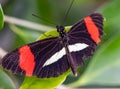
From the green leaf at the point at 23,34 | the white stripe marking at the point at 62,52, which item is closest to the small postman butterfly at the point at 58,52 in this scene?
the white stripe marking at the point at 62,52

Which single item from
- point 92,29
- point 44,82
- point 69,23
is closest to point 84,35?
point 92,29

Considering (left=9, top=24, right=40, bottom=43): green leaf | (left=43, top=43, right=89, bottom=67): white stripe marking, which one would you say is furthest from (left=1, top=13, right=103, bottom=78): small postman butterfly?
(left=9, top=24, right=40, bottom=43): green leaf

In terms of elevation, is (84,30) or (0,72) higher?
(84,30)

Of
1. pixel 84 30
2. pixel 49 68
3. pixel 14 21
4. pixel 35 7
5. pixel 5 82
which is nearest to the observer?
pixel 5 82

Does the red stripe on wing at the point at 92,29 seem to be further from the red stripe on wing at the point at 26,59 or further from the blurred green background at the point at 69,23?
the red stripe on wing at the point at 26,59

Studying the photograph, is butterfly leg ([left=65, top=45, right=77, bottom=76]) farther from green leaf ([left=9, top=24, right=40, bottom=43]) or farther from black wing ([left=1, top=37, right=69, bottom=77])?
green leaf ([left=9, top=24, right=40, bottom=43])

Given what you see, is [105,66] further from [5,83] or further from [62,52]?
[5,83]

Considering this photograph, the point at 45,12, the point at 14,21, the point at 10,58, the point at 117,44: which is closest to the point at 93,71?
the point at 117,44

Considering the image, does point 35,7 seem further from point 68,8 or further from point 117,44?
point 117,44
